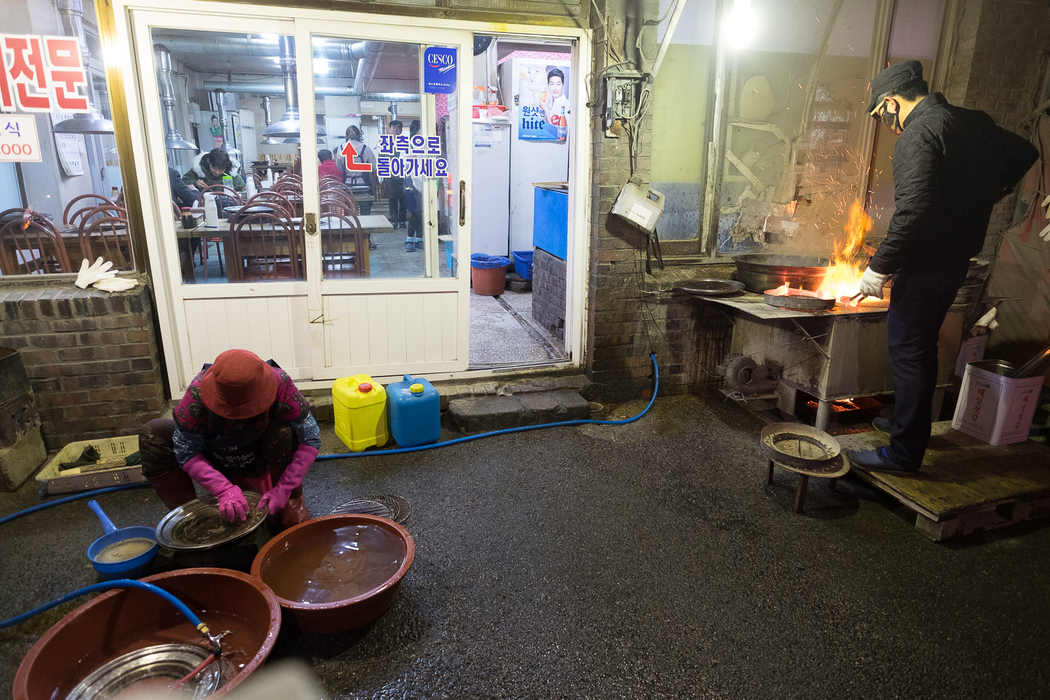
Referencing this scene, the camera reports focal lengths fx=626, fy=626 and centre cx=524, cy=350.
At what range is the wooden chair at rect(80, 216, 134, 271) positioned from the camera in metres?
4.22

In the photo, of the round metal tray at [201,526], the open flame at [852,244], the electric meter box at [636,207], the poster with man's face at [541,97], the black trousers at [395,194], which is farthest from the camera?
the poster with man's face at [541,97]

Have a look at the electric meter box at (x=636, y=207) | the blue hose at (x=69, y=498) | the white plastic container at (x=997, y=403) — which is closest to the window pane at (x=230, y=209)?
the blue hose at (x=69, y=498)

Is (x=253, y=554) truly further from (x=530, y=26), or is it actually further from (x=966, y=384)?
(x=966, y=384)

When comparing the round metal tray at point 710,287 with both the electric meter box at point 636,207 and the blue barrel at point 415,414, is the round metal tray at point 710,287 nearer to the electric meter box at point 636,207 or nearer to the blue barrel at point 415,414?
the electric meter box at point 636,207

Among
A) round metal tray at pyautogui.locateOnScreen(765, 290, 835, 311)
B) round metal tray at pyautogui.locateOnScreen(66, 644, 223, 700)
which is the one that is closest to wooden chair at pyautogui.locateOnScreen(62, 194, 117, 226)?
round metal tray at pyautogui.locateOnScreen(66, 644, 223, 700)

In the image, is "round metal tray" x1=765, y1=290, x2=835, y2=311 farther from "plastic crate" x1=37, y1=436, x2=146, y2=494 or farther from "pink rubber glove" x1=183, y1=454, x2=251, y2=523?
"plastic crate" x1=37, y1=436, x2=146, y2=494

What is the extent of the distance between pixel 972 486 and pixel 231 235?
5.05m

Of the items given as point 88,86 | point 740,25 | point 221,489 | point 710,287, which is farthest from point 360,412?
point 740,25

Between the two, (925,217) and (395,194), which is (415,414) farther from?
(925,217)

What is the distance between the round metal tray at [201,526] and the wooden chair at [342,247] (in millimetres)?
2172

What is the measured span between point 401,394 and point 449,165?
1.75m

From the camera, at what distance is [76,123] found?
397 centimetres

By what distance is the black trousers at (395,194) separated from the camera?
4.60 meters

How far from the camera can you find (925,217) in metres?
3.38
